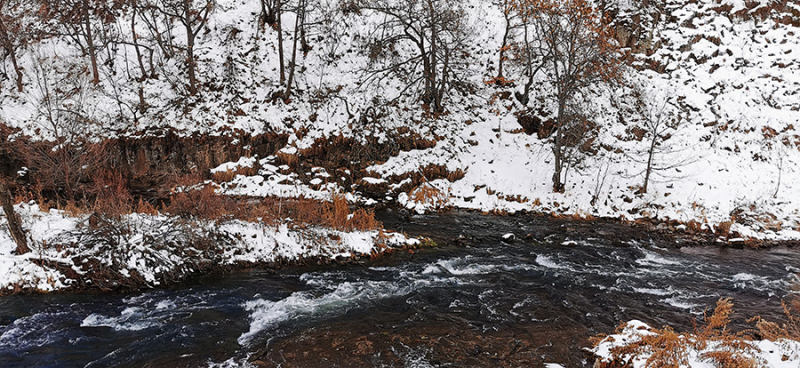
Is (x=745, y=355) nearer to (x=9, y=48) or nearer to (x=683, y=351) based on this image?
(x=683, y=351)

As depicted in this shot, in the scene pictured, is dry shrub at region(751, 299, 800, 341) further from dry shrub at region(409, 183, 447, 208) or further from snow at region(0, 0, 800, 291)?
dry shrub at region(409, 183, 447, 208)

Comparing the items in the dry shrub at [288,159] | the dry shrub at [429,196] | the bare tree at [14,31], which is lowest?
the dry shrub at [429,196]

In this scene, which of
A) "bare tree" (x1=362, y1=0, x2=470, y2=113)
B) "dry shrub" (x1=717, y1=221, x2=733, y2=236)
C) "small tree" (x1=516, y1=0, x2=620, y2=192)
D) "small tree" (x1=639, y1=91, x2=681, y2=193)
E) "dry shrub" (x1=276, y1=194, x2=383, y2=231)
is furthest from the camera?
"bare tree" (x1=362, y1=0, x2=470, y2=113)

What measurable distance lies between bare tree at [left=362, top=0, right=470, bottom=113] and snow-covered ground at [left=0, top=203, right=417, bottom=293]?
1198 cm

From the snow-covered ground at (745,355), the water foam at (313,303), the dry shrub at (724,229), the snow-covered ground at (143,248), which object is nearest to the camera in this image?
the snow-covered ground at (745,355)

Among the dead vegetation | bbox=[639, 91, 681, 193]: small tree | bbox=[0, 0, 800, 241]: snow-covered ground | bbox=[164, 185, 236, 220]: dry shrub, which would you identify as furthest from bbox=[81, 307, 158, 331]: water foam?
bbox=[639, 91, 681, 193]: small tree

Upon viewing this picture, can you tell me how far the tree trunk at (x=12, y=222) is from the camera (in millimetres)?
8109

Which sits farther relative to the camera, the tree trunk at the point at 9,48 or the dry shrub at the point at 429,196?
the tree trunk at the point at 9,48

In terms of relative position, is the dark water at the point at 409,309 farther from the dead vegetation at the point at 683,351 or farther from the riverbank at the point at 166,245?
the dead vegetation at the point at 683,351

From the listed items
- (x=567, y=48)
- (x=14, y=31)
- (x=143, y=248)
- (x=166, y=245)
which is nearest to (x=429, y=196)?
(x=567, y=48)

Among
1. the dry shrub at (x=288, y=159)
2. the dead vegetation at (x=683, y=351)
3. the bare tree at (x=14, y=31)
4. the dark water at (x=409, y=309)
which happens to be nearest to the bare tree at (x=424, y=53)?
the dry shrub at (x=288, y=159)

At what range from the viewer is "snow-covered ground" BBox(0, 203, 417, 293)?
27.6ft

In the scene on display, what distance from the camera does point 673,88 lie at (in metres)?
20.6

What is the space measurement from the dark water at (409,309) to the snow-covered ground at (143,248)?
0.51 m
